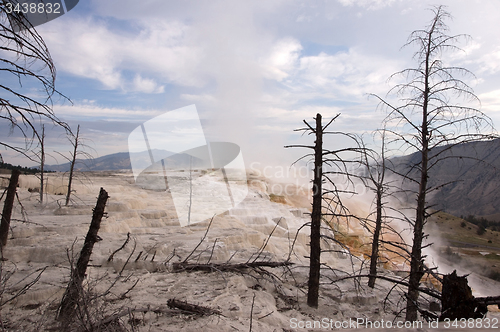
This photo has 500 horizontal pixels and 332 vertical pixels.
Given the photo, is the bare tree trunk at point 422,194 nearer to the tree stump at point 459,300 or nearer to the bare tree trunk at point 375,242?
the bare tree trunk at point 375,242

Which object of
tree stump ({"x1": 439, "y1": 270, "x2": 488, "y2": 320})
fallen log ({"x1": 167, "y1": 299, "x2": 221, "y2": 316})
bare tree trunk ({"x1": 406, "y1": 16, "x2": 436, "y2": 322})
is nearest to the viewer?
tree stump ({"x1": 439, "y1": 270, "x2": 488, "y2": 320})

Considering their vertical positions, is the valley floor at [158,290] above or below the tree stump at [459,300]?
below

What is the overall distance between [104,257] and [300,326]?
5.68m

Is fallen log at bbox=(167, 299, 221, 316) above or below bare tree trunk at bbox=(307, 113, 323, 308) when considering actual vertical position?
below

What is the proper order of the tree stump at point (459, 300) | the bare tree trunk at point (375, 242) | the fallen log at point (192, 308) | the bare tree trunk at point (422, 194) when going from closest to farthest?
the tree stump at point (459, 300) < the fallen log at point (192, 308) < the bare tree trunk at point (422, 194) < the bare tree trunk at point (375, 242)

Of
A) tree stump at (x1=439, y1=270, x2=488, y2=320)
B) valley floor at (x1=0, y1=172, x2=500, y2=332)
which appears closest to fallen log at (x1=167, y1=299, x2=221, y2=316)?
valley floor at (x1=0, y1=172, x2=500, y2=332)

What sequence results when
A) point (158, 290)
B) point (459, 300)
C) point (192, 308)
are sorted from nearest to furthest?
point (459, 300), point (192, 308), point (158, 290)

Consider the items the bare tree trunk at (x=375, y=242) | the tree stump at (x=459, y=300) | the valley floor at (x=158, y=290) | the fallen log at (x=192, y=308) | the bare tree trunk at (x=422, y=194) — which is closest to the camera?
the tree stump at (x=459, y=300)

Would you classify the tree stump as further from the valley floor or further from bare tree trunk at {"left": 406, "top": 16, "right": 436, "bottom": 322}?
bare tree trunk at {"left": 406, "top": 16, "right": 436, "bottom": 322}

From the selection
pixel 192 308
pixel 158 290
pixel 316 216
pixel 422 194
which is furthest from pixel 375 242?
pixel 158 290

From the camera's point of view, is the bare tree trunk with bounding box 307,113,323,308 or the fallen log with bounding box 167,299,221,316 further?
the bare tree trunk with bounding box 307,113,323,308

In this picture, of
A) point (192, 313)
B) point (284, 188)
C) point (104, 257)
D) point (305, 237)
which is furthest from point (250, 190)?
point (192, 313)

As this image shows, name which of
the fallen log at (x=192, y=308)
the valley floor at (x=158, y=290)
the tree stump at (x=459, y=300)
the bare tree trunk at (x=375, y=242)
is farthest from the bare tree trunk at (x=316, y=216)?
the tree stump at (x=459, y=300)

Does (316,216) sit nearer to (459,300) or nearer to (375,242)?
(375,242)
